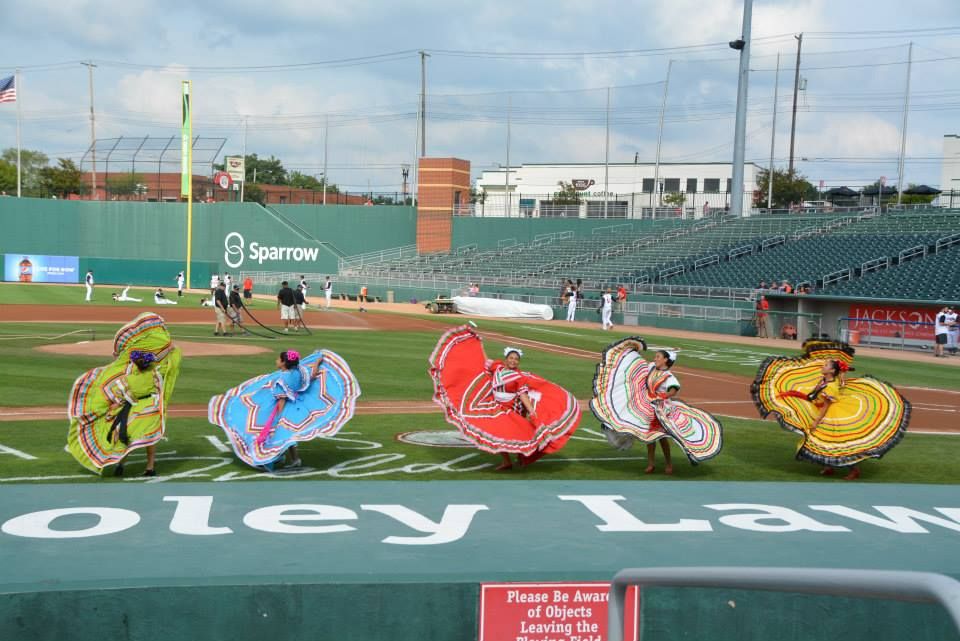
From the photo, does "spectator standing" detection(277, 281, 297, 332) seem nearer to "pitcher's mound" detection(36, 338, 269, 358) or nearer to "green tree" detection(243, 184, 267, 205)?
"pitcher's mound" detection(36, 338, 269, 358)

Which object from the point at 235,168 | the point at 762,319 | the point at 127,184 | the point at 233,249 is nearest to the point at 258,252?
the point at 233,249

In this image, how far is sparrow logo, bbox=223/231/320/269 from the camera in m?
66.9

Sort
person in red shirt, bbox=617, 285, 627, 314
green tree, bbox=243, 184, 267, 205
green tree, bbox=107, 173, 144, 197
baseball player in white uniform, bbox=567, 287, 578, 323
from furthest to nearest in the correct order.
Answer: green tree, bbox=243, 184, 267, 205, green tree, bbox=107, 173, 144, 197, baseball player in white uniform, bbox=567, 287, 578, 323, person in red shirt, bbox=617, 285, 627, 314

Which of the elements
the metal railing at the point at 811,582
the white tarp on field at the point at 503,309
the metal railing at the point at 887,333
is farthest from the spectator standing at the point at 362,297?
the metal railing at the point at 811,582

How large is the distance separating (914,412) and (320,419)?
1369cm

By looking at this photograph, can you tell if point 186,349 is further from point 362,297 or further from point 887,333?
point 362,297

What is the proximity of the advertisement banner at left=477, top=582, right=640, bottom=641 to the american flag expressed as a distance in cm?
6220

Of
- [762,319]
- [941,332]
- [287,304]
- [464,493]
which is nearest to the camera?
[464,493]

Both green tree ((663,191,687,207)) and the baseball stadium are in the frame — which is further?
green tree ((663,191,687,207))

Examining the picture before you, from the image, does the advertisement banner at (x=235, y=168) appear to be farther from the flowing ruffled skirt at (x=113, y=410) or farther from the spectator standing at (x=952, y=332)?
the flowing ruffled skirt at (x=113, y=410)

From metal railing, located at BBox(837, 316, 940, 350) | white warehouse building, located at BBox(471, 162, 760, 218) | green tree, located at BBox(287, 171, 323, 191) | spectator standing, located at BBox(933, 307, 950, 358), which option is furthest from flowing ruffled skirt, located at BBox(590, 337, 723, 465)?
green tree, located at BBox(287, 171, 323, 191)

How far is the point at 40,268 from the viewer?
6662cm

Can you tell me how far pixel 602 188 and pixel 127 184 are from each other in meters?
38.2

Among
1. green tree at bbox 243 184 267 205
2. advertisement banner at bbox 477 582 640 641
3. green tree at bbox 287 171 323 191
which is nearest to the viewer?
advertisement banner at bbox 477 582 640 641
